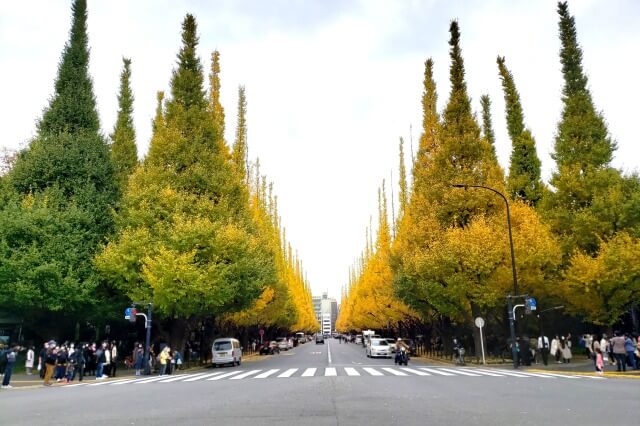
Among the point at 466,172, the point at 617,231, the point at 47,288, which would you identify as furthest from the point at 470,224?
the point at 47,288

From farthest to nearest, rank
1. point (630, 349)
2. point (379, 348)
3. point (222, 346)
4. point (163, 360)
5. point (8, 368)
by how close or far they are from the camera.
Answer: point (379, 348)
point (222, 346)
point (163, 360)
point (630, 349)
point (8, 368)

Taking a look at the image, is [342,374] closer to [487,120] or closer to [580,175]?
[580,175]

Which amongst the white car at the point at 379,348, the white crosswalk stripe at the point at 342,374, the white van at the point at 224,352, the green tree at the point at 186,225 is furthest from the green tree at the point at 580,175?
the white van at the point at 224,352

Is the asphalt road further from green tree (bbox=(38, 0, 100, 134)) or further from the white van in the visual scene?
green tree (bbox=(38, 0, 100, 134))

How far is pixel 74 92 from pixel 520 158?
31.7 meters

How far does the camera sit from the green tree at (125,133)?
124 ft

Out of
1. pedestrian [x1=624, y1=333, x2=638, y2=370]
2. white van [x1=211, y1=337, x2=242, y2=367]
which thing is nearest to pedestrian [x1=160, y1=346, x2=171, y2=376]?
white van [x1=211, y1=337, x2=242, y2=367]

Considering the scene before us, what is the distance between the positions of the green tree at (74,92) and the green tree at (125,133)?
664cm

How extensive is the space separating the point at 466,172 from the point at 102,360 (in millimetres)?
22830

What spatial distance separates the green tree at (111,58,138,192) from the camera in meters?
37.8

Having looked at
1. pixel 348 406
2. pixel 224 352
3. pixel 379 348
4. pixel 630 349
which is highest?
pixel 630 349

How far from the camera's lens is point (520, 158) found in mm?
38188

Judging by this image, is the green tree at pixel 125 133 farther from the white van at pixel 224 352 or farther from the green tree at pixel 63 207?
the white van at pixel 224 352

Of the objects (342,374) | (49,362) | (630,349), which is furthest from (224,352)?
(630,349)
